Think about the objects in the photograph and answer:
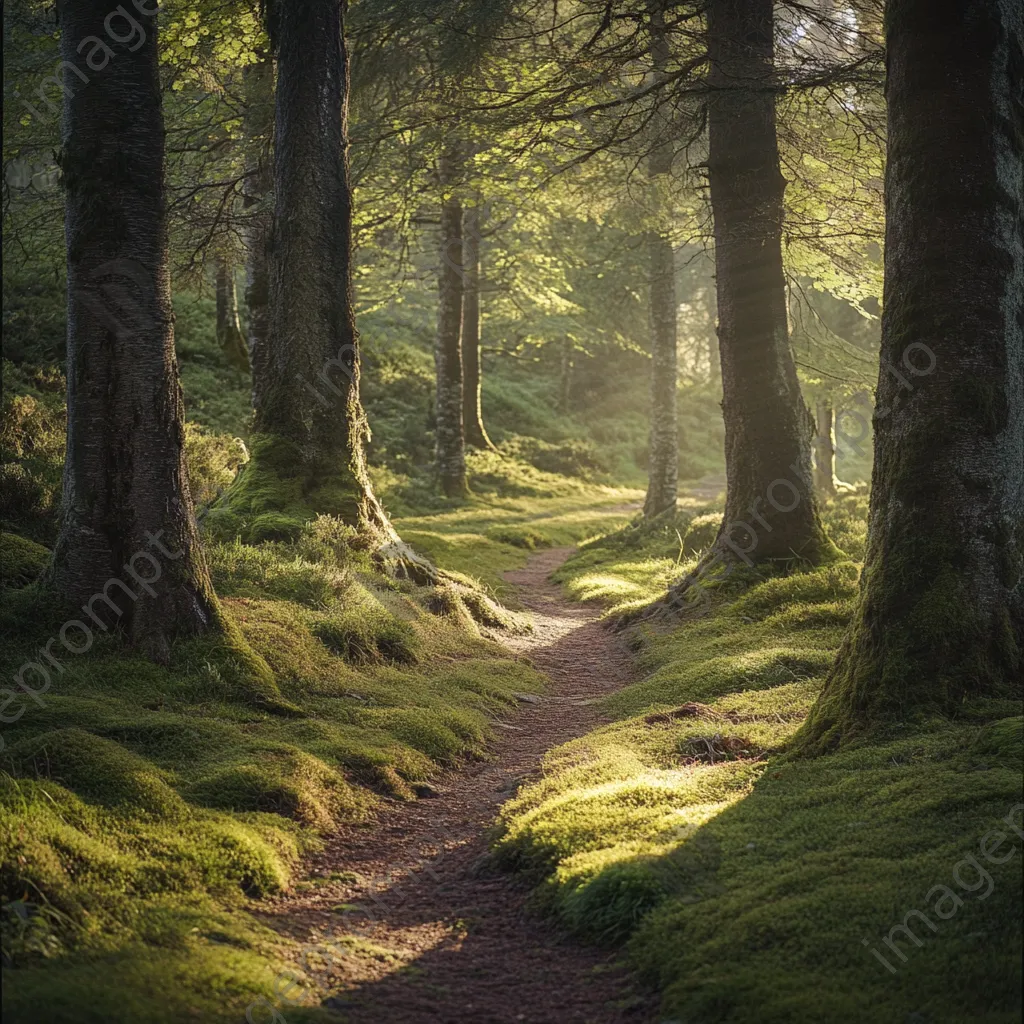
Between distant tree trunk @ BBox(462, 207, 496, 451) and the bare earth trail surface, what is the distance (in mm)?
19432

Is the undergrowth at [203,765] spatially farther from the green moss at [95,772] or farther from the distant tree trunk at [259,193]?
the distant tree trunk at [259,193]

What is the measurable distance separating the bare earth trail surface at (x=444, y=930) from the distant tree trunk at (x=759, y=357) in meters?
5.85

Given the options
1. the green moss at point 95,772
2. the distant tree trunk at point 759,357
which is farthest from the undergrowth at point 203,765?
the distant tree trunk at point 759,357

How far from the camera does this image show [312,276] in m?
11.7

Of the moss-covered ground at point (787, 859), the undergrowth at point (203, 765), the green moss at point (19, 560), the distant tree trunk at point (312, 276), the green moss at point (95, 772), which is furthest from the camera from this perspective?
the distant tree trunk at point (312, 276)

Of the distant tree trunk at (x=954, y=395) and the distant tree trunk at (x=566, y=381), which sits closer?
the distant tree trunk at (x=954, y=395)

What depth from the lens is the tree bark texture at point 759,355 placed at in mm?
12039

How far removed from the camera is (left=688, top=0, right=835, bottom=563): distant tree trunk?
39.5 ft

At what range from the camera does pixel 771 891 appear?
4.37m

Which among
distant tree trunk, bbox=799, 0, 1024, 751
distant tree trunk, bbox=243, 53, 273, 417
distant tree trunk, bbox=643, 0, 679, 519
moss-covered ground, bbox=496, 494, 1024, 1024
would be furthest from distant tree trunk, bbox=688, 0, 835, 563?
distant tree trunk, bbox=643, 0, 679, 519

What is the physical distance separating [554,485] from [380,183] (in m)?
14.0

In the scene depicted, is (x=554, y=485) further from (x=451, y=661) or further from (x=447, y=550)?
(x=451, y=661)

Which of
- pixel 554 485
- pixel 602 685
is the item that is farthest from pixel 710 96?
pixel 554 485

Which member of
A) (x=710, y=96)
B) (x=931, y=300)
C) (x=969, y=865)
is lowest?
(x=969, y=865)
